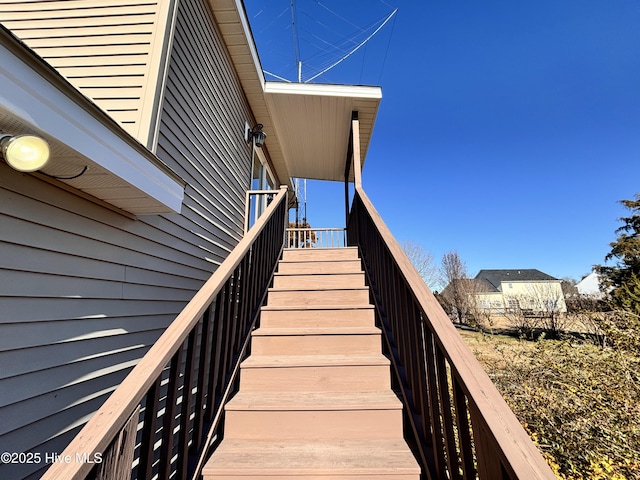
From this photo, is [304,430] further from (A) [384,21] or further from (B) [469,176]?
(B) [469,176]

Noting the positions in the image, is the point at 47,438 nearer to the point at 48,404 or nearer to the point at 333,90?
the point at 48,404

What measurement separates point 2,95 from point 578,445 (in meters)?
4.23

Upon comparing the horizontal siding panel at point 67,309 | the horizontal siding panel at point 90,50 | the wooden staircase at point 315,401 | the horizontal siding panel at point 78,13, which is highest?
the horizontal siding panel at point 78,13

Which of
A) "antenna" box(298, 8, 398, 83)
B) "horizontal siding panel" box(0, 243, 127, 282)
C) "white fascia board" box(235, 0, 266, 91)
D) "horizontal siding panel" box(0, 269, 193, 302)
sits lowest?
"horizontal siding panel" box(0, 269, 193, 302)

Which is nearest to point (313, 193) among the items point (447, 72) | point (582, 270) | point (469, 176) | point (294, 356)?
point (447, 72)

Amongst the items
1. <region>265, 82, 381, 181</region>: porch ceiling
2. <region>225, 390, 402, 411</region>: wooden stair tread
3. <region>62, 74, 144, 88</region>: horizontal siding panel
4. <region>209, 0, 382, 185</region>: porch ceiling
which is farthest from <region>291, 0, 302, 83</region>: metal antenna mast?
<region>225, 390, 402, 411</region>: wooden stair tread

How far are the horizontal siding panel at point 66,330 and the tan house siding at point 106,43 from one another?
138cm

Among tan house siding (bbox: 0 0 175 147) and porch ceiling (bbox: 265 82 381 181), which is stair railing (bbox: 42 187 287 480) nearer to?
tan house siding (bbox: 0 0 175 147)

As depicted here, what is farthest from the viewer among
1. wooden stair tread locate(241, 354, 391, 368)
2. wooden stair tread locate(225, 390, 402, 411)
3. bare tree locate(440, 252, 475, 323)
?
bare tree locate(440, 252, 475, 323)

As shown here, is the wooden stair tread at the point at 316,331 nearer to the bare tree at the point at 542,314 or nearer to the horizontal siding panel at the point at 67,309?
the horizontal siding panel at the point at 67,309

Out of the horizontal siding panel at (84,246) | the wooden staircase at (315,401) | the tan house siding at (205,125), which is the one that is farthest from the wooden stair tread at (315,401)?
the tan house siding at (205,125)

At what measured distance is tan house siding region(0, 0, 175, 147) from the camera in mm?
2279

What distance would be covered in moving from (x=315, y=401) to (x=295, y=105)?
4388mm

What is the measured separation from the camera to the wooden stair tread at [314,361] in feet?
6.04
